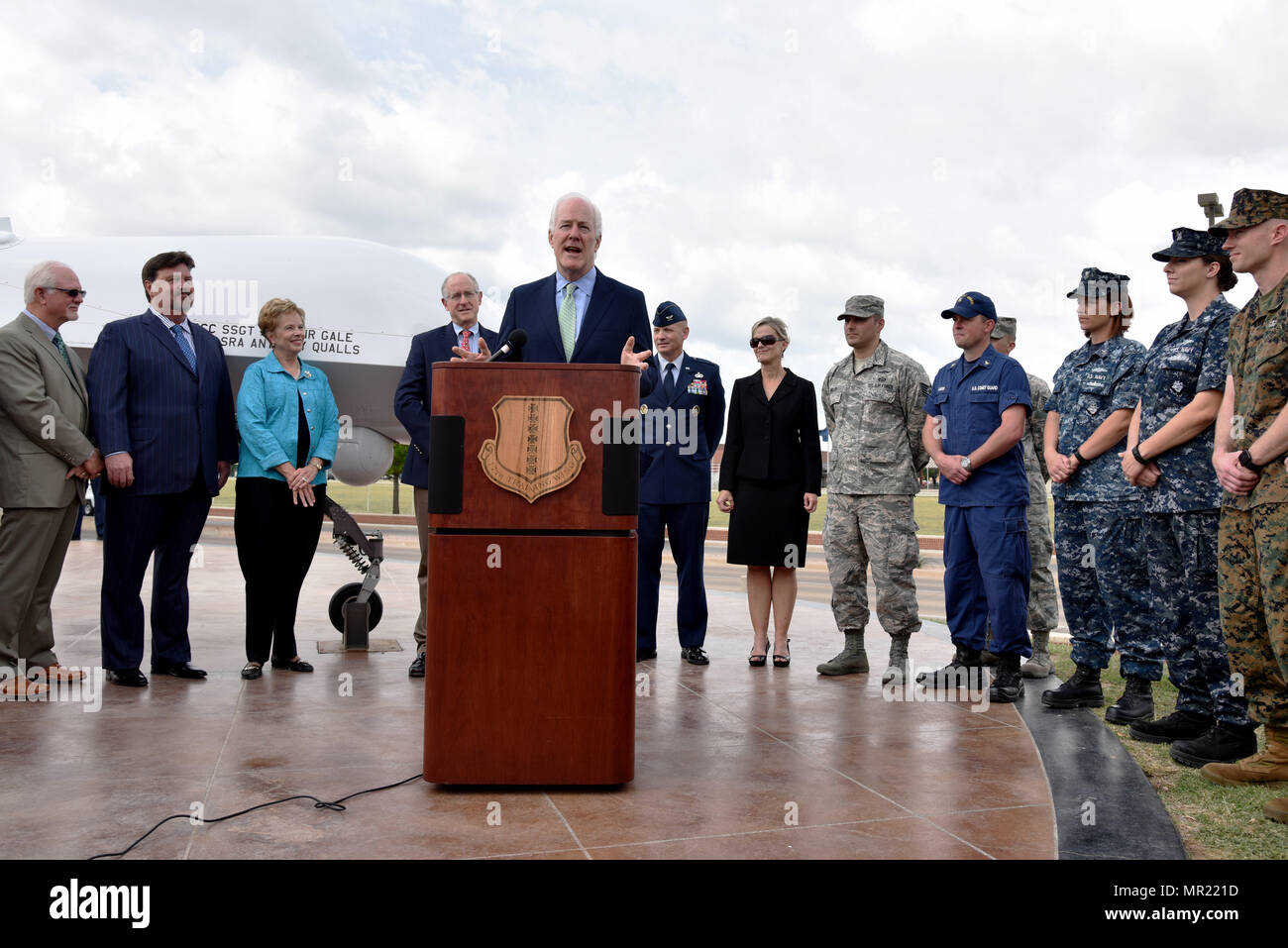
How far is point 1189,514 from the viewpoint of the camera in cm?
386

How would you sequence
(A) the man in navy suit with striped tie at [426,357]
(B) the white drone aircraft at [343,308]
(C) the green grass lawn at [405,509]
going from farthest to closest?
(C) the green grass lawn at [405,509]
(B) the white drone aircraft at [343,308]
(A) the man in navy suit with striped tie at [426,357]

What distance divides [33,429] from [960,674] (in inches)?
178

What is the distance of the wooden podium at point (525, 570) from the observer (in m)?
2.96

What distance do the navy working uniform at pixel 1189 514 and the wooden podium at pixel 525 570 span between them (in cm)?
230

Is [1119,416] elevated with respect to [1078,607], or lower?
elevated

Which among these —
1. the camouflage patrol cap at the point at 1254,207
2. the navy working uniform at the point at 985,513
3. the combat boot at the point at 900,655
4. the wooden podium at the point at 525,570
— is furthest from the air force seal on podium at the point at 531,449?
the combat boot at the point at 900,655

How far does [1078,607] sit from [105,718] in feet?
13.9

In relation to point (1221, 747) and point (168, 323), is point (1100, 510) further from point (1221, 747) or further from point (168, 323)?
point (168, 323)

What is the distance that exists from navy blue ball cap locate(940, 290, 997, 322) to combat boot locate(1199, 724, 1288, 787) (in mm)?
2334

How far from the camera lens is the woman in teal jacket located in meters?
5.05

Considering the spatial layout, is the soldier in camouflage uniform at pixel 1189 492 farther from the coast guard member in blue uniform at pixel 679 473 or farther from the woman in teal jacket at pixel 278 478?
→ the woman in teal jacket at pixel 278 478
